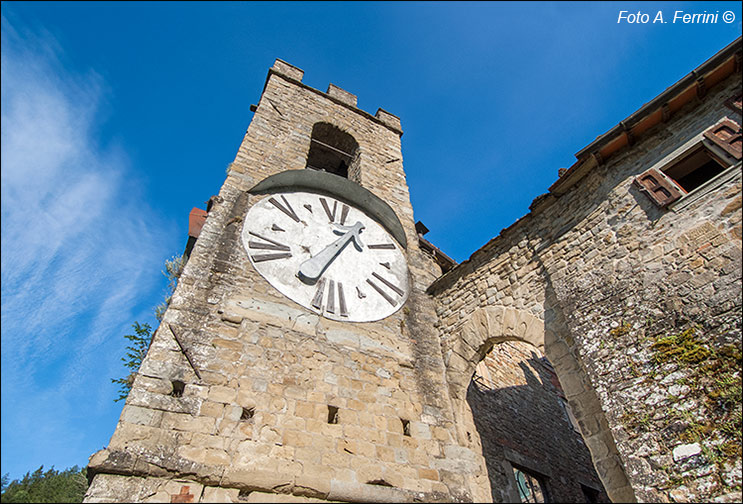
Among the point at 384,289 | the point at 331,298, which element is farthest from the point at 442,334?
the point at 331,298

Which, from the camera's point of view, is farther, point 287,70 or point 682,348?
point 287,70

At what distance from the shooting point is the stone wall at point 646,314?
8.52 feet

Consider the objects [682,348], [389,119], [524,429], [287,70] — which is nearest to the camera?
[682,348]

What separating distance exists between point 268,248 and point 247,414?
1.83 m

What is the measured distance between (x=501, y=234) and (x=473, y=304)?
85cm

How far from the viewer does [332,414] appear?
11.4 ft

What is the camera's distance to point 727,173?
10.2 feet

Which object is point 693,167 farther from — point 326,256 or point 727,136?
point 326,256

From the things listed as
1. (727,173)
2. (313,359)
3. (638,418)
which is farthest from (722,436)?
(313,359)

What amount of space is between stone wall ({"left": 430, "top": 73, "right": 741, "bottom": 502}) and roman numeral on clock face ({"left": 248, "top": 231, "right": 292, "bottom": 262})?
2.21 m

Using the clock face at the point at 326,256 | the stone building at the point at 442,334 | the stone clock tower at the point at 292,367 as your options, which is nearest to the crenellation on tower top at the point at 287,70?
the stone clock tower at the point at 292,367

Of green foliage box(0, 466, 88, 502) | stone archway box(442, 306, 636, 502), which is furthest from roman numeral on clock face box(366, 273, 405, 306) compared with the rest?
green foliage box(0, 466, 88, 502)

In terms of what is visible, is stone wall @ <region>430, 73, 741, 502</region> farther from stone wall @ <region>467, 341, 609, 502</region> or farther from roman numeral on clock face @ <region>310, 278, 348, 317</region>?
stone wall @ <region>467, 341, 609, 502</region>

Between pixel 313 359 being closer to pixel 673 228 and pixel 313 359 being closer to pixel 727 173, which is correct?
pixel 673 228
